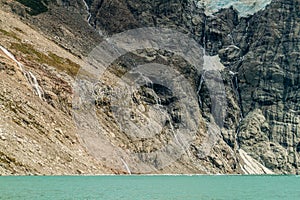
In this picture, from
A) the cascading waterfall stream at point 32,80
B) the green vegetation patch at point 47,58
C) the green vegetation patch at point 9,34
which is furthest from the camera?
the green vegetation patch at point 9,34

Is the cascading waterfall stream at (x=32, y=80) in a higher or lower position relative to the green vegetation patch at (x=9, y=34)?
lower

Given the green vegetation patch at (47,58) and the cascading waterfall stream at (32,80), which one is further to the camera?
the green vegetation patch at (47,58)

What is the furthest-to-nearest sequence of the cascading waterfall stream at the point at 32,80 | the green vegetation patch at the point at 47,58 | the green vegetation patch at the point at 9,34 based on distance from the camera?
the green vegetation patch at the point at 9,34 < the green vegetation patch at the point at 47,58 < the cascading waterfall stream at the point at 32,80

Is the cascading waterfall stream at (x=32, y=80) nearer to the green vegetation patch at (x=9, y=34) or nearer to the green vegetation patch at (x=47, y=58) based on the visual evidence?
the green vegetation patch at (x=47, y=58)

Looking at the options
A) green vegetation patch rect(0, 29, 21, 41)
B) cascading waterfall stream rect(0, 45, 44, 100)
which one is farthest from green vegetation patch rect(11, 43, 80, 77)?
cascading waterfall stream rect(0, 45, 44, 100)

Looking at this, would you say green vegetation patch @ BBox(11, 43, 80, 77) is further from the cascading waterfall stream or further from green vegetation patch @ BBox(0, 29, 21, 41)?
the cascading waterfall stream

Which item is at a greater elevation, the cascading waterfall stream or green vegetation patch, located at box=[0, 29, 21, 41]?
green vegetation patch, located at box=[0, 29, 21, 41]

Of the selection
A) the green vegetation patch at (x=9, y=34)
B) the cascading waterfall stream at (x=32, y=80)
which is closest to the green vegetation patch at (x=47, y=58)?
the green vegetation patch at (x=9, y=34)

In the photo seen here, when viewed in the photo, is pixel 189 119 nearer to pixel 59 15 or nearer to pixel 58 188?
pixel 59 15

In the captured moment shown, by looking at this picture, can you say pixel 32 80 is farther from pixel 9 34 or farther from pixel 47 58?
pixel 9 34
